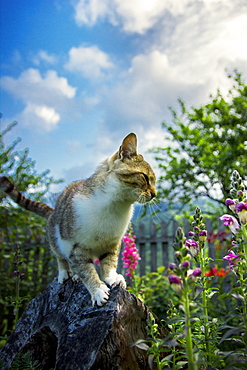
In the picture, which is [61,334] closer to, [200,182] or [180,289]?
[180,289]

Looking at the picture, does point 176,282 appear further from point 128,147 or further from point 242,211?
point 128,147

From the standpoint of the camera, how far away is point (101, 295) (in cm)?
229

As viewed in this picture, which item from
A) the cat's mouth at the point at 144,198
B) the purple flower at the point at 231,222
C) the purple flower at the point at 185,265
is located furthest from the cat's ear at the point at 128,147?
the purple flower at the point at 185,265

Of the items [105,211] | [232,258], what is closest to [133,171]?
[105,211]

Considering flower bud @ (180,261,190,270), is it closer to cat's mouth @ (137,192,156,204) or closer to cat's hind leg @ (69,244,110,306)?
cat's hind leg @ (69,244,110,306)

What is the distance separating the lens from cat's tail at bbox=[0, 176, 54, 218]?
13.1 ft

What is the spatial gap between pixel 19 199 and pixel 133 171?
1915 millimetres

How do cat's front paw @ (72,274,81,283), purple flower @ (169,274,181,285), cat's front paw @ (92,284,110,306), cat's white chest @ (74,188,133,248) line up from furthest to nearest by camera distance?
cat's front paw @ (72,274,81,283), cat's white chest @ (74,188,133,248), cat's front paw @ (92,284,110,306), purple flower @ (169,274,181,285)

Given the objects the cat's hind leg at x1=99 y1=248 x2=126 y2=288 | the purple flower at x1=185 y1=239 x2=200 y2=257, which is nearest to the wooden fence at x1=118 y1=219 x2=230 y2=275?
the cat's hind leg at x1=99 y1=248 x2=126 y2=288

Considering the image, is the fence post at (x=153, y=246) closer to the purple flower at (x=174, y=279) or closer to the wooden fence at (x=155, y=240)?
the wooden fence at (x=155, y=240)

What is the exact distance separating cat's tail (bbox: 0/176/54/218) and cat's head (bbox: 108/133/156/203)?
1.44 meters

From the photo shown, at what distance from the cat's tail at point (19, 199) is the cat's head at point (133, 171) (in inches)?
56.8

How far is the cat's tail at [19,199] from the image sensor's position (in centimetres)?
400

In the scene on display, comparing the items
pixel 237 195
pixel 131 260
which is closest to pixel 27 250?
pixel 131 260
